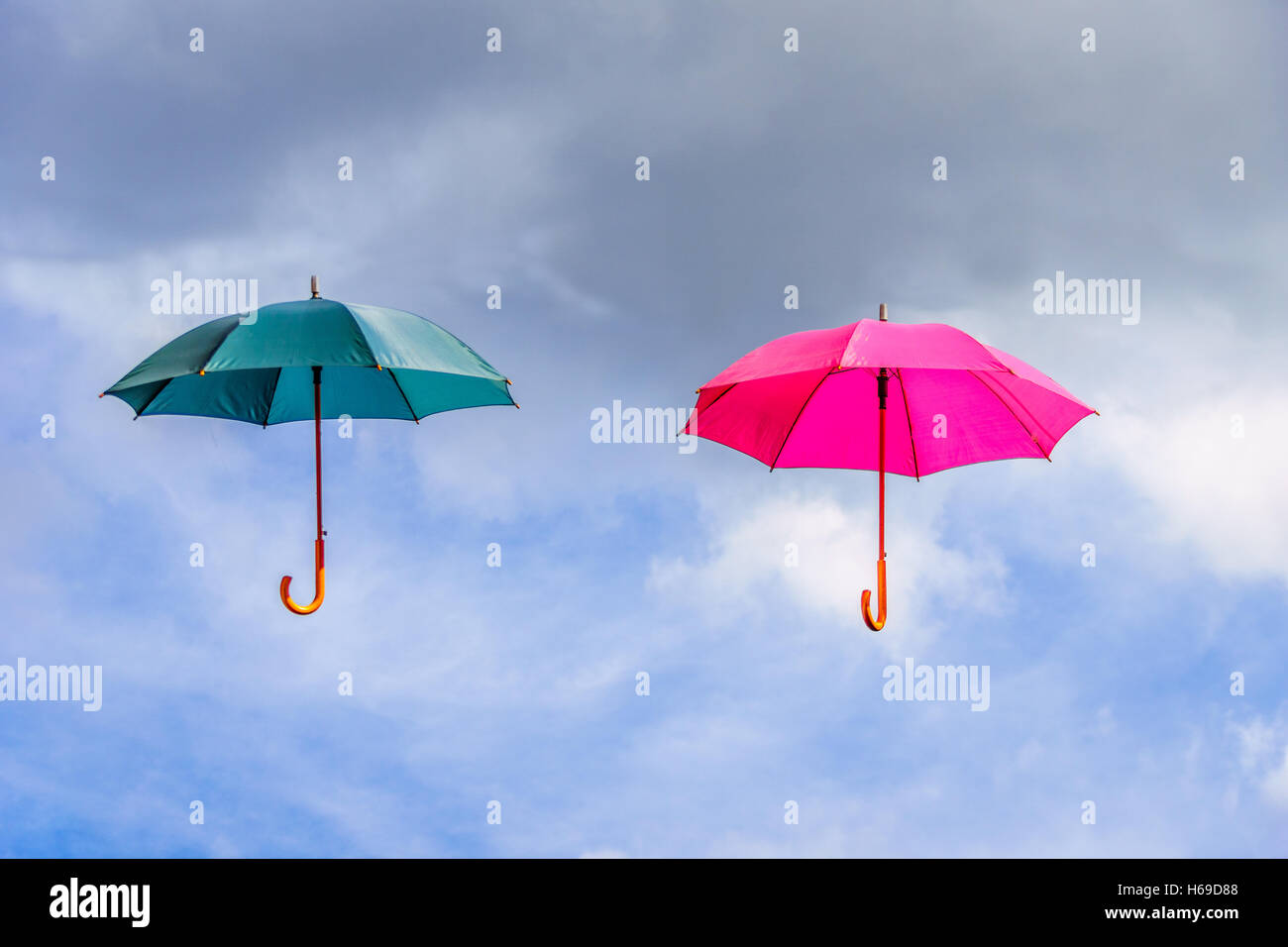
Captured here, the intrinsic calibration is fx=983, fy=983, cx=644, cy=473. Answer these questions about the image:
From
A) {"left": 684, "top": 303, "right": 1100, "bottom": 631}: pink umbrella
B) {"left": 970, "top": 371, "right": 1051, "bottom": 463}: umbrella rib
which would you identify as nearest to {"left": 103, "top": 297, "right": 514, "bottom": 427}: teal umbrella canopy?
{"left": 684, "top": 303, "right": 1100, "bottom": 631}: pink umbrella

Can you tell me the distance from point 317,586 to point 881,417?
3.74 m

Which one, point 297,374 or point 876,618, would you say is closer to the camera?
point 876,618

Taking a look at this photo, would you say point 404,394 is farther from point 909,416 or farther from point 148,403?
point 909,416

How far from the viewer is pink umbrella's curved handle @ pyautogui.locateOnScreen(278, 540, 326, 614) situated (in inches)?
245

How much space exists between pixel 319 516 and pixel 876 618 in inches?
142

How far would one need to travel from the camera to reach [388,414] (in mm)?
6891

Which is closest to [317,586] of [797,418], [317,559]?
[317,559]

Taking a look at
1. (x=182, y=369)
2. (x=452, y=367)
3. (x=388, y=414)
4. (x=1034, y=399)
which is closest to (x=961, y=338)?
(x=1034, y=399)

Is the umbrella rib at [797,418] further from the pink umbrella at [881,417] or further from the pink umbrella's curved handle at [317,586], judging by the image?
the pink umbrella's curved handle at [317,586]

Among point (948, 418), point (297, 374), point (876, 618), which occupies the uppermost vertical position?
point (297, 374)

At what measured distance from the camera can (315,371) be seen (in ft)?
20.5

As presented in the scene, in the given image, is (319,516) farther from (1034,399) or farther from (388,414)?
(1034,399)

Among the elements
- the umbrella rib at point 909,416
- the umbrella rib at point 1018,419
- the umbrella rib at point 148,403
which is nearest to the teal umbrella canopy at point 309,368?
the umbrella rib at point 148,403

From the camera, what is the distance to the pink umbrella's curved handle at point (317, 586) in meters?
6.22
